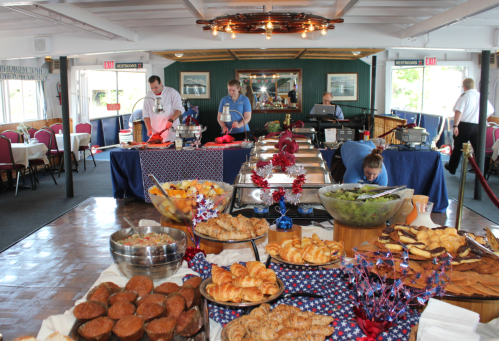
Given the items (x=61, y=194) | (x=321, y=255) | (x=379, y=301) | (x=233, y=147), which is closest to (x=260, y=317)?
(x=379, y=301)

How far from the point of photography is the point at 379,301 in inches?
41.7

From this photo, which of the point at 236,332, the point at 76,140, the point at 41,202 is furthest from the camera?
the point at 76,140

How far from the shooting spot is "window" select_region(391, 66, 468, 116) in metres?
12.6

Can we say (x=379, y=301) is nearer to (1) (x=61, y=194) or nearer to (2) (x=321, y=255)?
(2) (x=321, y=255)

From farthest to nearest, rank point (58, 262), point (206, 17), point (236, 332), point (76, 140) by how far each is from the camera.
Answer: point (76, 140) → point (206, 17) → point (58, 262) → point (236, 332)

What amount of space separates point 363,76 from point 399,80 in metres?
3.21

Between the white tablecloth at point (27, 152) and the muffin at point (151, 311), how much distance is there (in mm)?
6025

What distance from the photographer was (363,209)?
169 cm

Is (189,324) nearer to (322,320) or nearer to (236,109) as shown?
(322,320)

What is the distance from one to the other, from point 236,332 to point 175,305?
0.88 ft

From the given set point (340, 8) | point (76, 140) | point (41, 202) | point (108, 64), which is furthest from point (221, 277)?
point (108, 64)

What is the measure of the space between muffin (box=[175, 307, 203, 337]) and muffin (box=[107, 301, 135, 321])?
0.17m

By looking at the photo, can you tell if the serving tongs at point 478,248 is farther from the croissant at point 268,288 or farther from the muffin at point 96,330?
the muffin at point 96,330

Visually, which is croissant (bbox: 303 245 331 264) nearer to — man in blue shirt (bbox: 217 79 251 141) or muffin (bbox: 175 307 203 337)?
muffin (bbox: 175 307 203 337)
